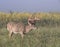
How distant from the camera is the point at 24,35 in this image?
335 inches

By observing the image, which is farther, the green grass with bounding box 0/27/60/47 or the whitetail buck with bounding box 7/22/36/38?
the whitetail buck with bounding box 7/22/36/38

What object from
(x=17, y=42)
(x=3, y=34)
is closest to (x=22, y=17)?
(x=3, y=34)

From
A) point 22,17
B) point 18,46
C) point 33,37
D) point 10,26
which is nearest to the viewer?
point 18,46

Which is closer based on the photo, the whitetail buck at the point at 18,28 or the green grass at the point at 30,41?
the green grass at the point at 30,41

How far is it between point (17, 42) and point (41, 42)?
667 mm

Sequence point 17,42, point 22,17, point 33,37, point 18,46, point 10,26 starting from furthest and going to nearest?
point 22,17 → point 10,26 → point 33,37 → point 17,42 → point 18,46

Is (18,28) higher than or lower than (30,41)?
higher

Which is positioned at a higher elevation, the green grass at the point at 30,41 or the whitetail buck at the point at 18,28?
the whitetail buck at the point at 18,28

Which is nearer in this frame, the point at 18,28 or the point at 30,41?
the point at 30,41

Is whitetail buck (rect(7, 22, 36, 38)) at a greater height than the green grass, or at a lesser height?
greater

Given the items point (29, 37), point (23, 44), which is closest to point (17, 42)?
point (23, 44)

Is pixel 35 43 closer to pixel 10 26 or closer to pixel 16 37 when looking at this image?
pixel 16 37

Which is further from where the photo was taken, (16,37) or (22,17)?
(22,17)

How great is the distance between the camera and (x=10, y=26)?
873 centimetres
